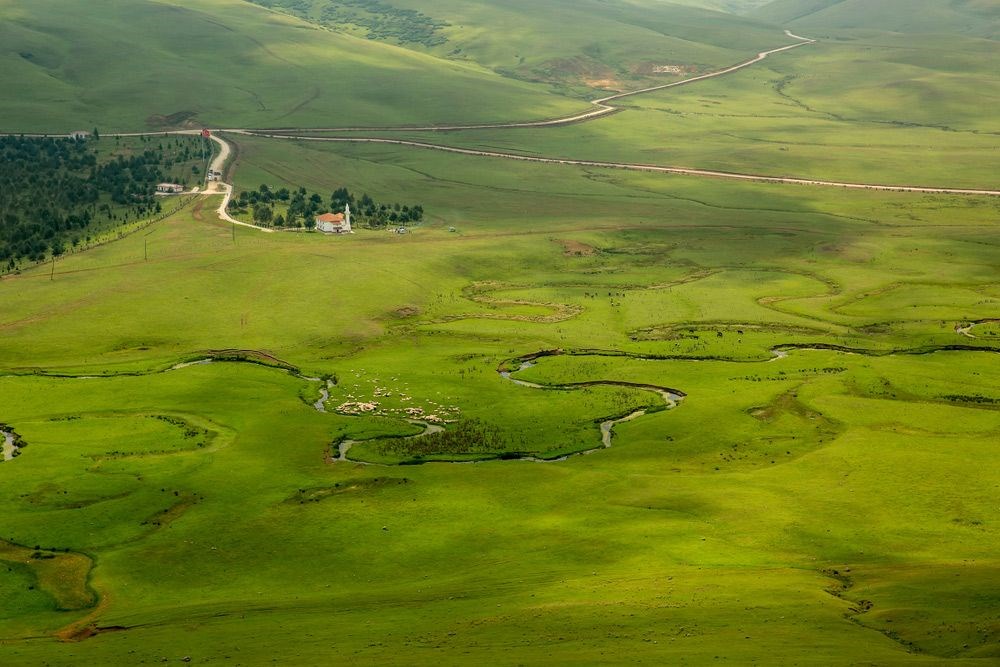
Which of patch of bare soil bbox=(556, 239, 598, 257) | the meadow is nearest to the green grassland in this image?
the meadow

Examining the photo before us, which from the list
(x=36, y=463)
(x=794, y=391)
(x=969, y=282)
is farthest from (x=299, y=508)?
(x=969, y=282)

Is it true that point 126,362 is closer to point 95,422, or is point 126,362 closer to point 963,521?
point 95,422

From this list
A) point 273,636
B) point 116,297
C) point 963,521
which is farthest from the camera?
point 116,297

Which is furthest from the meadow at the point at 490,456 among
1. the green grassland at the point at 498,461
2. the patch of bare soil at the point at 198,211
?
the patch of bare soil at the point at 198,211

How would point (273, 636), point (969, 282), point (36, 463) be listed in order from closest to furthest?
1. point (273, 636)
2. point (36, 463)
3. point (969, 282)

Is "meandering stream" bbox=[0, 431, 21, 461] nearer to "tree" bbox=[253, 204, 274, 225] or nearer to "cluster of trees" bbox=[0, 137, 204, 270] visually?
"cluster of trees" bbox=[0, 137, 204, 270]

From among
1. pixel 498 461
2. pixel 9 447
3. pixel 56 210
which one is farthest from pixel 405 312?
pixel 56 210

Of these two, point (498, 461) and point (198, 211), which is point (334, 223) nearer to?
point (198, 211)
